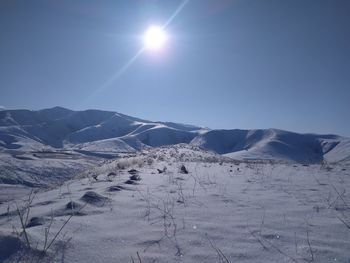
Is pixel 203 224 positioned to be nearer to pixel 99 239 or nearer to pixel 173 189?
pixel 99 239

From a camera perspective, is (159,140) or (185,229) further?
(159,140)

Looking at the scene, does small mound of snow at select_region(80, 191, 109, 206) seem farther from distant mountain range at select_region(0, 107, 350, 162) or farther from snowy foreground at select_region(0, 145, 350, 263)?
distant mountain range at select_region(0, 107, 350, 162)

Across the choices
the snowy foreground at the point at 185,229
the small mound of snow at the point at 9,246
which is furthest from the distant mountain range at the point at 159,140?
the small mound of snow at the point at 9,246

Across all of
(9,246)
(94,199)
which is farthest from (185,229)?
(94,199)

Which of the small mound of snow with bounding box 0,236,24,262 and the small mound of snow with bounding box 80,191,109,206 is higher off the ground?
the small mound of snow with bounding box 80,191,109,206

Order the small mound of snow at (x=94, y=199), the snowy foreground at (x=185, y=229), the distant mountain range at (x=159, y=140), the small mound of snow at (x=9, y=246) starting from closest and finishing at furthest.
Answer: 1. the small mound of snow at (x=9, y=246)
2. the snowy foreground at (x=185, y=229)
3. the small mound of snow at (x=94, y=199)
4. the distant mountain range at (x=159, y=140)

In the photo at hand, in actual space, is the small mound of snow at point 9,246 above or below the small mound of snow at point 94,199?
below

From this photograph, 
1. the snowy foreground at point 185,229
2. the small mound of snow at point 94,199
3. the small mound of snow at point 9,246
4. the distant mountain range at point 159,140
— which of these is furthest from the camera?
the distant mountain range at point 159,140

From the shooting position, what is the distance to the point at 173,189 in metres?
6.43

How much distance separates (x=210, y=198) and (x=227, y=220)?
1494mm

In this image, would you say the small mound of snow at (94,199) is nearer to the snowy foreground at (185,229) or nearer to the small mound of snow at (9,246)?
the snowy foreground at (185,229)

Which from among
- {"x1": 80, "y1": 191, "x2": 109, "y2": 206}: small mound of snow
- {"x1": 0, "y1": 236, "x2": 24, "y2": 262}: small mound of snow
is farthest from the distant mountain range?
{"x1": 0, "y1": 236, "x2": 24, "y2": 262}: small mound of snow

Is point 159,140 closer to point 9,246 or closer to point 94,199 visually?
point 94,199

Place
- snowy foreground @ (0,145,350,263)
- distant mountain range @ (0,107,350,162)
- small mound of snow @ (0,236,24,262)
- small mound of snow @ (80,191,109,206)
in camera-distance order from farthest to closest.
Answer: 1. distant mountain range @ (0,107,350,162)
2. small mound of snow @ (80,191,109,206)
3. snowy foreground @ (0,145,350,263)
4. small mound of snow @ (0,236,24,262)
